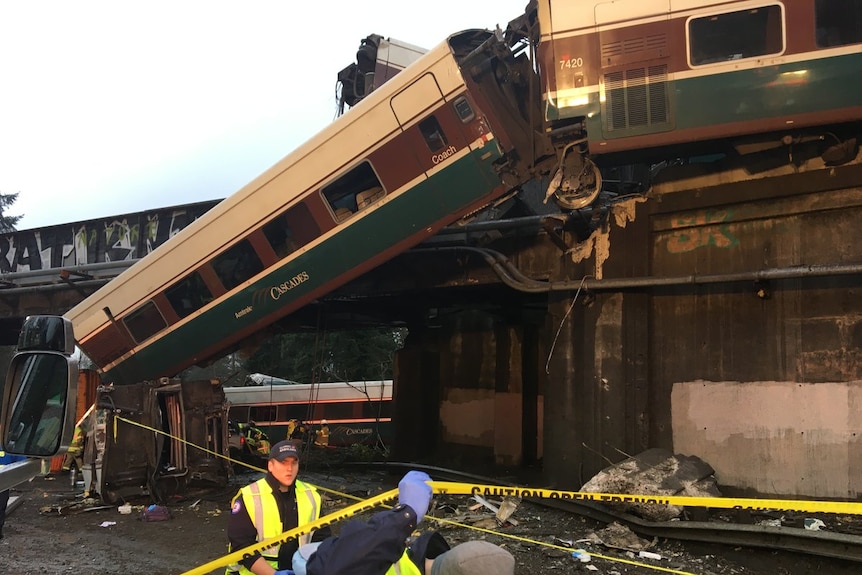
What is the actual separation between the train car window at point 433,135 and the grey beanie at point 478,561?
758 cm

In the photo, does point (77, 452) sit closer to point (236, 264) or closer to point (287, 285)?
point (236, 264)

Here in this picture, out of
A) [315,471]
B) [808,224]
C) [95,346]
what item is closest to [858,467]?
[808,224]

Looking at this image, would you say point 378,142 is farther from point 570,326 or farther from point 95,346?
point 95,346

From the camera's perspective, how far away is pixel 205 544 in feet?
25.4

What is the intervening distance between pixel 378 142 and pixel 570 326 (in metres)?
4.12

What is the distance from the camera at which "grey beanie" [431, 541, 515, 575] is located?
2033 millimetres

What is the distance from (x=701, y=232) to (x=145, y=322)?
31.3ft

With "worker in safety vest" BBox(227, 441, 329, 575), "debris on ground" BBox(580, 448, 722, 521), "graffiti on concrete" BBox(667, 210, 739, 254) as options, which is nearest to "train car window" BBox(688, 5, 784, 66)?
"graffiti on concrete" BBox(667, 210, 739, 254)

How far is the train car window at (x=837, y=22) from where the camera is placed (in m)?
7.00

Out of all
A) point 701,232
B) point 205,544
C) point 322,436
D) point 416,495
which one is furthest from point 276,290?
point 322,436

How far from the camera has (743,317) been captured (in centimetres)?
804

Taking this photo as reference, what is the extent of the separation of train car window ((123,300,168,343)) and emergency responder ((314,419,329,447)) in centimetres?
1059

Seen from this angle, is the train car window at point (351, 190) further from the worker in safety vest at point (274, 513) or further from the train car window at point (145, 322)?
the worker in safety vest at point (274, 513)

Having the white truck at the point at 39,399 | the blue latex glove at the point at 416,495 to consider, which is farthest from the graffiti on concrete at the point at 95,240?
the blue latex glove at the point at 416,495
